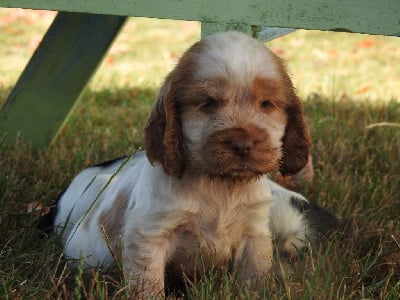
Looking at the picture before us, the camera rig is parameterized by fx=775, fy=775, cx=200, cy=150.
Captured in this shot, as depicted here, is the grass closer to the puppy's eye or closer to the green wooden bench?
the green wooden bench

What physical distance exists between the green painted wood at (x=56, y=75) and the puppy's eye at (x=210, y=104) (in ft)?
6.94

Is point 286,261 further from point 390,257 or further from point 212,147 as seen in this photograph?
point 212,147

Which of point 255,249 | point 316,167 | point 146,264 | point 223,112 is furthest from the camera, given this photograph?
point 316,167

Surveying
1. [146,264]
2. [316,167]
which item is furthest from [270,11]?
[316,167]

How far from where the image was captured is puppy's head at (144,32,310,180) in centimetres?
294

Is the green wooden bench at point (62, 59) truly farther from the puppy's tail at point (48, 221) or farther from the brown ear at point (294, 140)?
the puppy's tail at point (48, 221)

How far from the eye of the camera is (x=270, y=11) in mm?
3422

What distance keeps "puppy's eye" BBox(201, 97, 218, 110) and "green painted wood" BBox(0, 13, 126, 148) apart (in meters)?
2.12

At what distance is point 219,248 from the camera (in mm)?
3289

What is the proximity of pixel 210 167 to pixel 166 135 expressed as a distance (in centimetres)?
24

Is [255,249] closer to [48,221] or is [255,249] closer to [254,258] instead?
[254,258]

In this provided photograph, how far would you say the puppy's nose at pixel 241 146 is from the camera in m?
2.88

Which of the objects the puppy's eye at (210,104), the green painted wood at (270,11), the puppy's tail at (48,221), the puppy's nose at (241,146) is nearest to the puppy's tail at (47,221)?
the puppy's tail at (48,221)

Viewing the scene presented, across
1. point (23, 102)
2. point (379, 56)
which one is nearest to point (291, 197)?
point (23, 102)
